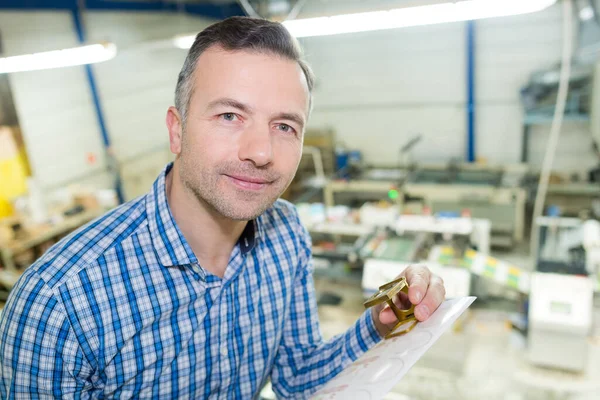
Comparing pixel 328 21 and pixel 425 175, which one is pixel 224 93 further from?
pixel 425 175

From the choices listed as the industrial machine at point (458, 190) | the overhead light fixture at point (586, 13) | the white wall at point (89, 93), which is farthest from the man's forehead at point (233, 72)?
the overhead light fixture at point (586, 13)

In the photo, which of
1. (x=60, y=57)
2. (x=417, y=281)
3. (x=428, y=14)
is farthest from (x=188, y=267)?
(x=60, y=57)

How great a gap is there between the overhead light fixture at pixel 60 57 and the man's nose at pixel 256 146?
2.93 m

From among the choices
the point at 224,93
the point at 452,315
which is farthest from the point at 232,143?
the point at 452,315

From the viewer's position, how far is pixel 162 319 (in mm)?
1002

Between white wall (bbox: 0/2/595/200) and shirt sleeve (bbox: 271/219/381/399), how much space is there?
496 cm

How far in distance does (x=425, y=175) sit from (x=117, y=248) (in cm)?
519

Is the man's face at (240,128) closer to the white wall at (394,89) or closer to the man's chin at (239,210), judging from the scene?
the man's chin at (239,210)

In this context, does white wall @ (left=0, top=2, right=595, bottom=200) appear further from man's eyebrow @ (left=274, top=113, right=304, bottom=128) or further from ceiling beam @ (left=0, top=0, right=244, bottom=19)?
man's eyebrow @ (left=274, top=113, right=304, bottom=128)

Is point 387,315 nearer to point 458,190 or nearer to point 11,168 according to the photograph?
point 458,190

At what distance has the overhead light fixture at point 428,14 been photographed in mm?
2023

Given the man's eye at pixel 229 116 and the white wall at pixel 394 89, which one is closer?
the man's eye at pixel 229 116

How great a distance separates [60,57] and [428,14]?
9.95 ft

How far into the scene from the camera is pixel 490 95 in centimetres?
643
